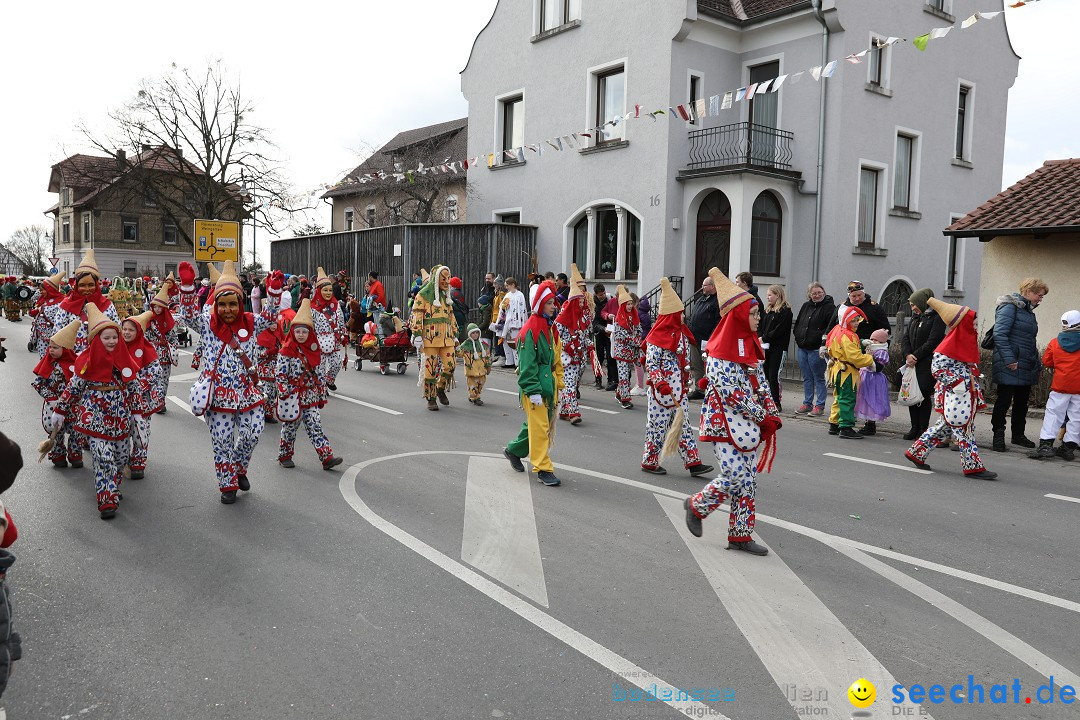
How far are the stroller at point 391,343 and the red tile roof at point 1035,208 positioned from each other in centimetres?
1033

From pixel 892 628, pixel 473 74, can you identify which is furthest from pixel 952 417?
pixel 473 74

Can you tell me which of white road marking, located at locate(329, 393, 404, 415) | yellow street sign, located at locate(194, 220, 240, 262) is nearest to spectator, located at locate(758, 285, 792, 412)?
white road marking, located at locate(329, 393, 404, 415)

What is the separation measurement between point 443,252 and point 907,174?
1240cm

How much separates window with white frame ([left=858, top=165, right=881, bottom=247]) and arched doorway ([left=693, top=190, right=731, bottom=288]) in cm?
351

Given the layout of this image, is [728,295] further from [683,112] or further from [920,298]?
[683,112]

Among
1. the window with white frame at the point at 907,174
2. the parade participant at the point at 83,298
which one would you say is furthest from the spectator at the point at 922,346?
the window with white frame at the point at 907,174

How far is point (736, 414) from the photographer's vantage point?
5207 mm

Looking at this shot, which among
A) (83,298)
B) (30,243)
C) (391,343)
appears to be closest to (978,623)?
(83,298)

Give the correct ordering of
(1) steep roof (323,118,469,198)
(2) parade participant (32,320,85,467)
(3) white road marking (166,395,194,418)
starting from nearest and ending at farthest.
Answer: (2) parade participant (32,320,85,467) < (3) white road marking (166,395,194,418) < (1) steep roof (323,118,469,198)

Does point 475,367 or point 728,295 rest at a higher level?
point 728,295

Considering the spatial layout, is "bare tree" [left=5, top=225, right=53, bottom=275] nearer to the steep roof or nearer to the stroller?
the steep roof

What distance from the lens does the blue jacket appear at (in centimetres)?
916

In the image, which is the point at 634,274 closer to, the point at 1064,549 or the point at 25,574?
the point at 1064,549

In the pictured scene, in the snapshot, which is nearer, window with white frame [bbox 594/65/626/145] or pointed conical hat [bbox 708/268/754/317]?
pointed conical hat [bbox 708/268/754/317]
